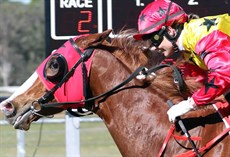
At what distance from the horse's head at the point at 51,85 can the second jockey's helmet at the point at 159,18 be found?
264 mm

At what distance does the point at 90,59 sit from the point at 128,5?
3.45 meters

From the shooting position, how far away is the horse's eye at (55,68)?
4.66 meters

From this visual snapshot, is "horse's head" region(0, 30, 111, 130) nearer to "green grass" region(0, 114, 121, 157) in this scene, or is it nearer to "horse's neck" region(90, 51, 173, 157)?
"horse's neck" region(90, 51, 173, 157)

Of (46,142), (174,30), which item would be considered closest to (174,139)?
(174,30)

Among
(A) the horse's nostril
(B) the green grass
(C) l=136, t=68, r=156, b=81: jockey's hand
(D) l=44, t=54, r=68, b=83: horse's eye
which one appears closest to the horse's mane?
(C) l=136, t=68, r=156, b=81: jockey's hand

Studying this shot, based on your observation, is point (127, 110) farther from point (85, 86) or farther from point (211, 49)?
point (211, 49)

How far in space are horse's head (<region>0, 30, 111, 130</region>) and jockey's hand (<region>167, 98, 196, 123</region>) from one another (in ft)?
2.08

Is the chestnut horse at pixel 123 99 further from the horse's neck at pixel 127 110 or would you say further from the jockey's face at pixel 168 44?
the jockey's face at pixel 168 44

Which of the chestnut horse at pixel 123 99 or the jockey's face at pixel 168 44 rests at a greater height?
the jockey's face at pixel 168 44

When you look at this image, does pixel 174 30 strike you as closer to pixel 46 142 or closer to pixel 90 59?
pixel 90 59

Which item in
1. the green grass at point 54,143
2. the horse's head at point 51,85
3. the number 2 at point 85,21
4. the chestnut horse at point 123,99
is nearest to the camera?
the chestnut horse at point 123,99

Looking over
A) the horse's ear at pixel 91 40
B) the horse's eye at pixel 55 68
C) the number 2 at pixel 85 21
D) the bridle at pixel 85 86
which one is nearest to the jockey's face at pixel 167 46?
the bridle at pixel 85 86

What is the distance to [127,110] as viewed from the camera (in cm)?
467

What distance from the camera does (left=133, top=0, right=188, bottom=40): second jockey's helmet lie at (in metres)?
4.65
